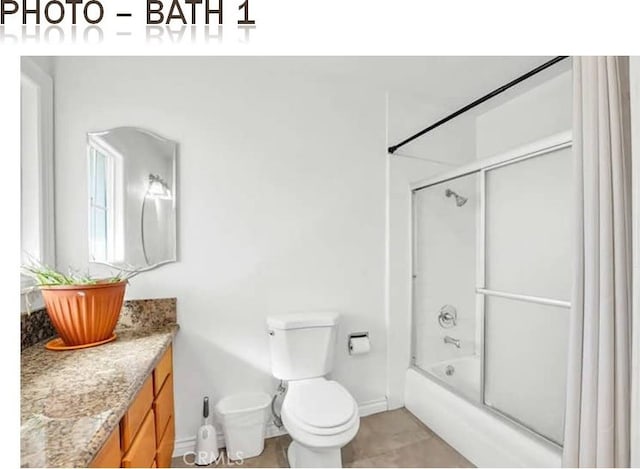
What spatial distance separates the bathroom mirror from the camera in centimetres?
170

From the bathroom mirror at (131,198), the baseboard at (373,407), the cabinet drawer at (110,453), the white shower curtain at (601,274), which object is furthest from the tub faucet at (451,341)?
the cabinet drawer at (110,453)

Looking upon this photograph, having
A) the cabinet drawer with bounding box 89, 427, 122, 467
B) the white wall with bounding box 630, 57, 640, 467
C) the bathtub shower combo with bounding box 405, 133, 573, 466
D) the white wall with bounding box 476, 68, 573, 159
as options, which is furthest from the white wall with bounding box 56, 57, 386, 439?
the white wall with bounding box 630, 57, 640, 467

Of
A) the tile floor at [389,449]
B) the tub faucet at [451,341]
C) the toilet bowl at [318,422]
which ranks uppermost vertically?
the tub faucet at [451,341]

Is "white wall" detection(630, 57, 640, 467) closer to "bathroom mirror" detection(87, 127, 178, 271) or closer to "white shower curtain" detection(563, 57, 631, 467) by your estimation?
"white shower curtain" detection(563, 57, 631, 467)

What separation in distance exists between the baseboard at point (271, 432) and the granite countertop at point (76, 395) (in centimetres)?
71

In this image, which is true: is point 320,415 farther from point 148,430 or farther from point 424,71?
point 424,71

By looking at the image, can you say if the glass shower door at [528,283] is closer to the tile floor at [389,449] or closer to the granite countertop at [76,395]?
the tile floor at [389,449]

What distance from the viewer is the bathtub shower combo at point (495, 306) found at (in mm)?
1651

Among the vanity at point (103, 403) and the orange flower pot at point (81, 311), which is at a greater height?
the orange flower pot at point (81, 311)

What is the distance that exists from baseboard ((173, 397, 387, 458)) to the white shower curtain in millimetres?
1232

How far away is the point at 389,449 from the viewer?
1.81 meters

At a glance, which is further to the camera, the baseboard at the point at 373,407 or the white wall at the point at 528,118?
the baseboard at the point at 373,407
